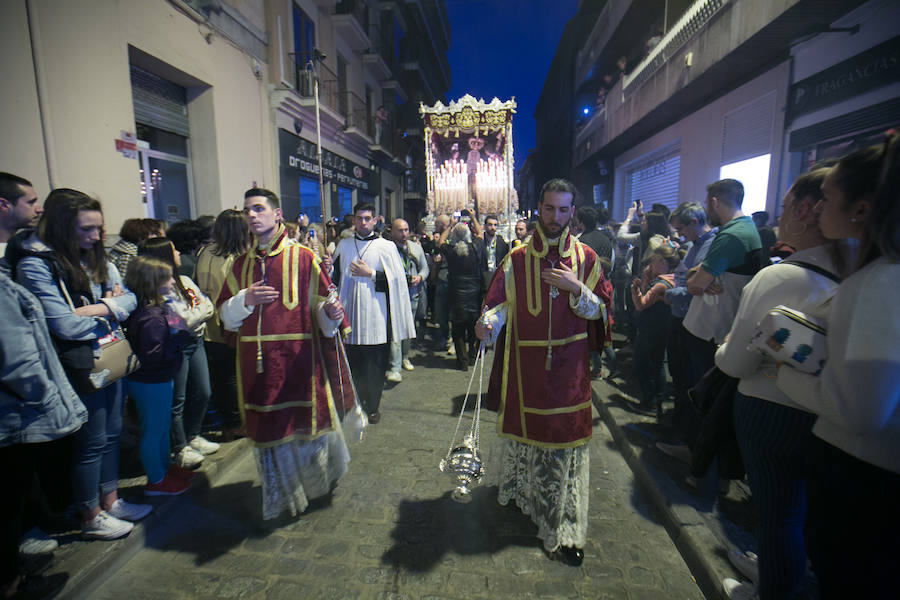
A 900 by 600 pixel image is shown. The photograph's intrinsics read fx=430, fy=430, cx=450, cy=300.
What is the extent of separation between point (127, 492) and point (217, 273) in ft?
5.87

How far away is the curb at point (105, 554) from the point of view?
2283mm

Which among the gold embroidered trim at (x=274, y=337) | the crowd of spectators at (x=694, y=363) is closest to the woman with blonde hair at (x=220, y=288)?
the crowd of spectators at (x=694, y=363)

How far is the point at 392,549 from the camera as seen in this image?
2639mm

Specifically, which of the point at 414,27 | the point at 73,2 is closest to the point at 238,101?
the point at 73,2

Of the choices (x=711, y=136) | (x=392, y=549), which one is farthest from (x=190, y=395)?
(x=711, y=136)

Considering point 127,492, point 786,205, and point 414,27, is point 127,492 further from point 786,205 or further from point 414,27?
point 414,27

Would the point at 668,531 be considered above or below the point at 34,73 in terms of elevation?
below

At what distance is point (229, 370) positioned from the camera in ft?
13.5

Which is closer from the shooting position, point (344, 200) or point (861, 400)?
point (861, 400)

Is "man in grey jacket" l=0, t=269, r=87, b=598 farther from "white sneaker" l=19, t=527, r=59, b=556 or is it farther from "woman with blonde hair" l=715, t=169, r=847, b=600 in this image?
"woman with blonde hair" l=715, t=169, r=847, b=600

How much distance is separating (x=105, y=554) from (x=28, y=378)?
1201mm

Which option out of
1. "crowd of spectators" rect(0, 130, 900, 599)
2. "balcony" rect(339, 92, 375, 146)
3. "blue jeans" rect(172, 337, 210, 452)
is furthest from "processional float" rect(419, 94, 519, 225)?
"blue jeans" rect(172, 337, 210, 452)

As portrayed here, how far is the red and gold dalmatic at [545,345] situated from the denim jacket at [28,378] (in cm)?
225

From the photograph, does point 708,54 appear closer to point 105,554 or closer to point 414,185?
point 105,554
